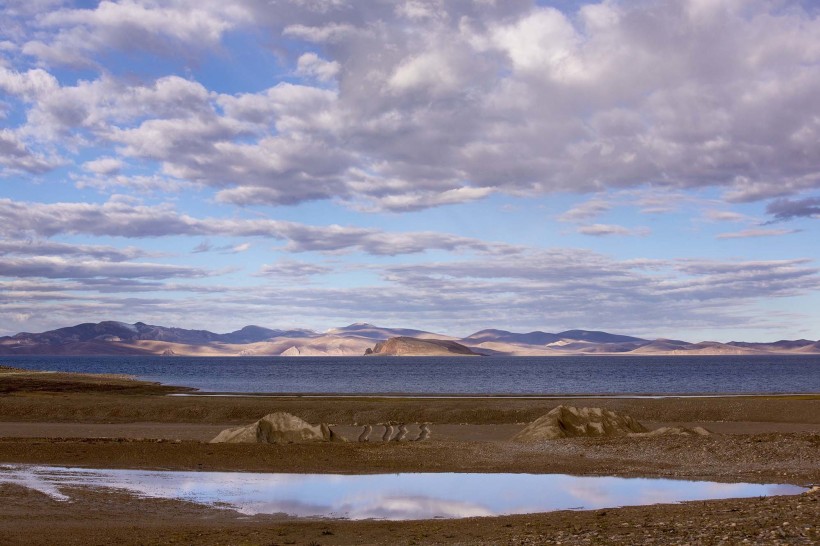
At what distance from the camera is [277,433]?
2927 cm

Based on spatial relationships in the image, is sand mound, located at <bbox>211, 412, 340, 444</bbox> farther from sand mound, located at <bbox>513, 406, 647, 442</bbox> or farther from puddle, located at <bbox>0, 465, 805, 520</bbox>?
sand mound, located at <bbox>513, 406, 647, 442</bbox>

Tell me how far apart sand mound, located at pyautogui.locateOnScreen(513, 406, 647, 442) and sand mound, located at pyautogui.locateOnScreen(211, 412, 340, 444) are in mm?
7438

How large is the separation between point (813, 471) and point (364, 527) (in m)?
13.3

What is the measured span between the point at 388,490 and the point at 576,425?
13.0 metres

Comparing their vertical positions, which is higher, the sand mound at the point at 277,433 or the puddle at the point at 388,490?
the sand mound at the point at 277,433

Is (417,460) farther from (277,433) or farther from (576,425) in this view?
(576,425)

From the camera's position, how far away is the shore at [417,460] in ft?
42.6

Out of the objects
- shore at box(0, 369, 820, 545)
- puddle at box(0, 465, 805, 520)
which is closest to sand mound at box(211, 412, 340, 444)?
shore at box(0, 369, 820, 545)

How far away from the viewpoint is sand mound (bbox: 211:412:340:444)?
2858cm

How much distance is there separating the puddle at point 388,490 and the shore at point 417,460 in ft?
3.26

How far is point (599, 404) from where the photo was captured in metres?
51.2

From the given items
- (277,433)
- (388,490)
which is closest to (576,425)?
(277,433)

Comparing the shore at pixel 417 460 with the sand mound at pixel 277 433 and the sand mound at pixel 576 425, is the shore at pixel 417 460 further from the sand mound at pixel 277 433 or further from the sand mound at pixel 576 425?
the sand mound at pixel 277 433

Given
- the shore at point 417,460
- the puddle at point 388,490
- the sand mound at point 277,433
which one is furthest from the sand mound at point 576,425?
the puddle at point 388,490
